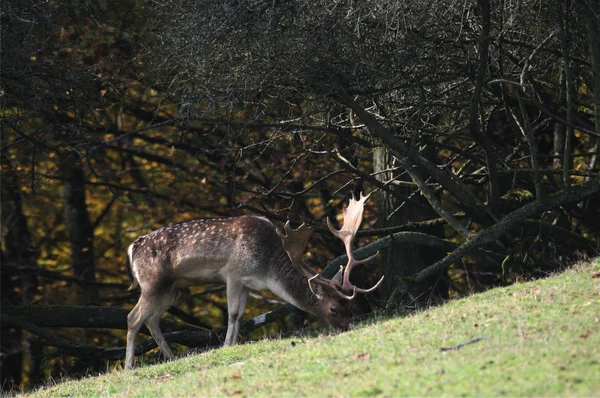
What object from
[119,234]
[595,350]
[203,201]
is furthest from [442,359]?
[119,234]

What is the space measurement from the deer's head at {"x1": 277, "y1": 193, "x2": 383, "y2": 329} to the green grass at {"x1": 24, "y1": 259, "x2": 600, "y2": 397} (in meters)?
0.88

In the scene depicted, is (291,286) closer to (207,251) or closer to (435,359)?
(207,251)

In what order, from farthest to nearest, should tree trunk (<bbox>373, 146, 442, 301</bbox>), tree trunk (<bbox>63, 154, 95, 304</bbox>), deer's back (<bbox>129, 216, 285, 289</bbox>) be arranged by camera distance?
tree trunk (<bbox>63, 154, 95, 304</bbox>)
tree trunk (<bbox>373, 146, 442, 301</bbox>)
deer's back (<bbox>129, 216, 285, 289</bbox>)

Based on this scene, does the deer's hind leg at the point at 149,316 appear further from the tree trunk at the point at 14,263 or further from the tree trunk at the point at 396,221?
the tree trunk at the point at 14,263

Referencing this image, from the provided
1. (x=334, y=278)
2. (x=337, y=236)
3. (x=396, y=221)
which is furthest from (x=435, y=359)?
(x=396, y=221)

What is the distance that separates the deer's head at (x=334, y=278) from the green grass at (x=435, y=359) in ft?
2.87

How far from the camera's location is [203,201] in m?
21.6

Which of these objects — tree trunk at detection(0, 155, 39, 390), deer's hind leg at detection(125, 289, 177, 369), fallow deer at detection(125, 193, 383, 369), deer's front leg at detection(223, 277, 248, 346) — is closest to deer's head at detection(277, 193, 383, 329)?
fallow deer at detection(125, 193, 383, 369)

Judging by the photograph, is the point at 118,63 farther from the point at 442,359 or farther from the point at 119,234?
the point at 442,359

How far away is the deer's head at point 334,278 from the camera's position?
38.1ft

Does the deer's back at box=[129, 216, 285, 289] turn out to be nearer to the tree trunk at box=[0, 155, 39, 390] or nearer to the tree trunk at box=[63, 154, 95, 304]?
the tree trunk at box=[63, 154, 95, 304]

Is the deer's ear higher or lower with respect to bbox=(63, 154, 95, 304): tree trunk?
lower

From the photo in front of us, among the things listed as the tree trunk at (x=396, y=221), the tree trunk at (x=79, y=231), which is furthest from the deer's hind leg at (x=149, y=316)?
the tree trunk at (x=79, y=231)

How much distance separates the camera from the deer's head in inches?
458
